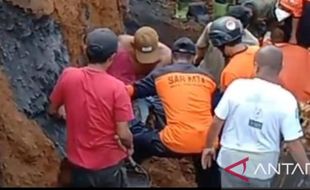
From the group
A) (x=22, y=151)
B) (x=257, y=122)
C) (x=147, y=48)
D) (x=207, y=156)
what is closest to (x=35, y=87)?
(x=22, y=151)

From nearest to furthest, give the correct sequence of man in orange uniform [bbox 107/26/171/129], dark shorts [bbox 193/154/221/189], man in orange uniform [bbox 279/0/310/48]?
dark shorts [bbox 193/154/221/189]
man in orange uniform [bbox 279/0/310/48]
man in orange uniform [bbox 107/26/171/129]

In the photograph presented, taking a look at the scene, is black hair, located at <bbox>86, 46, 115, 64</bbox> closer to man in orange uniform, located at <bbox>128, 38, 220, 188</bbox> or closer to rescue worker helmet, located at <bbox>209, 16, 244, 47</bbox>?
man in orange uniform, located at <bbox>128, 38, 220, 188</bbox>

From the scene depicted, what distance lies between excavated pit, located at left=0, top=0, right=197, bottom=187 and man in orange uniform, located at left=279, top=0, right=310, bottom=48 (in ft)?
6.20

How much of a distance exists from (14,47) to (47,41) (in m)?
0.54

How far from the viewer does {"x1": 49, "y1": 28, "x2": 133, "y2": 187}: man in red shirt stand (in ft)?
22.0

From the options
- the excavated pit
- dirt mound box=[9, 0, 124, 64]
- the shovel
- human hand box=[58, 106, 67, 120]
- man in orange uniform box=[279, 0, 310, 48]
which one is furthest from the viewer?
dirt mound box=[9, 0, 124, 64]

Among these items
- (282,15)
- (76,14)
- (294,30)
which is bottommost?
(76,14)

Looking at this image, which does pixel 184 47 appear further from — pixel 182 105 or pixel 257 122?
pixel 257 122

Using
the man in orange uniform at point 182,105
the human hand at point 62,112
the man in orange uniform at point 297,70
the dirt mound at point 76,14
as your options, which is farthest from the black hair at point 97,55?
the dirt mound at point 76,14

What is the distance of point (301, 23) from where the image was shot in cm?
823

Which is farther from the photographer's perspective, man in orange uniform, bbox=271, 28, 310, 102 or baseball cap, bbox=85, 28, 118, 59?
man in orange uniform, bbox=271, 28, 310, 102

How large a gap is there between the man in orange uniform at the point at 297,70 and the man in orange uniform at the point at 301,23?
0.09 m

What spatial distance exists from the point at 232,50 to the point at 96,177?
1746 mm

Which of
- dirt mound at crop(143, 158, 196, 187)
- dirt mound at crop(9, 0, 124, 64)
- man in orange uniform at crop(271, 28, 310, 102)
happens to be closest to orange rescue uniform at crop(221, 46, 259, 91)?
man in orange uniform at crop(271, 28, 310, 102)
